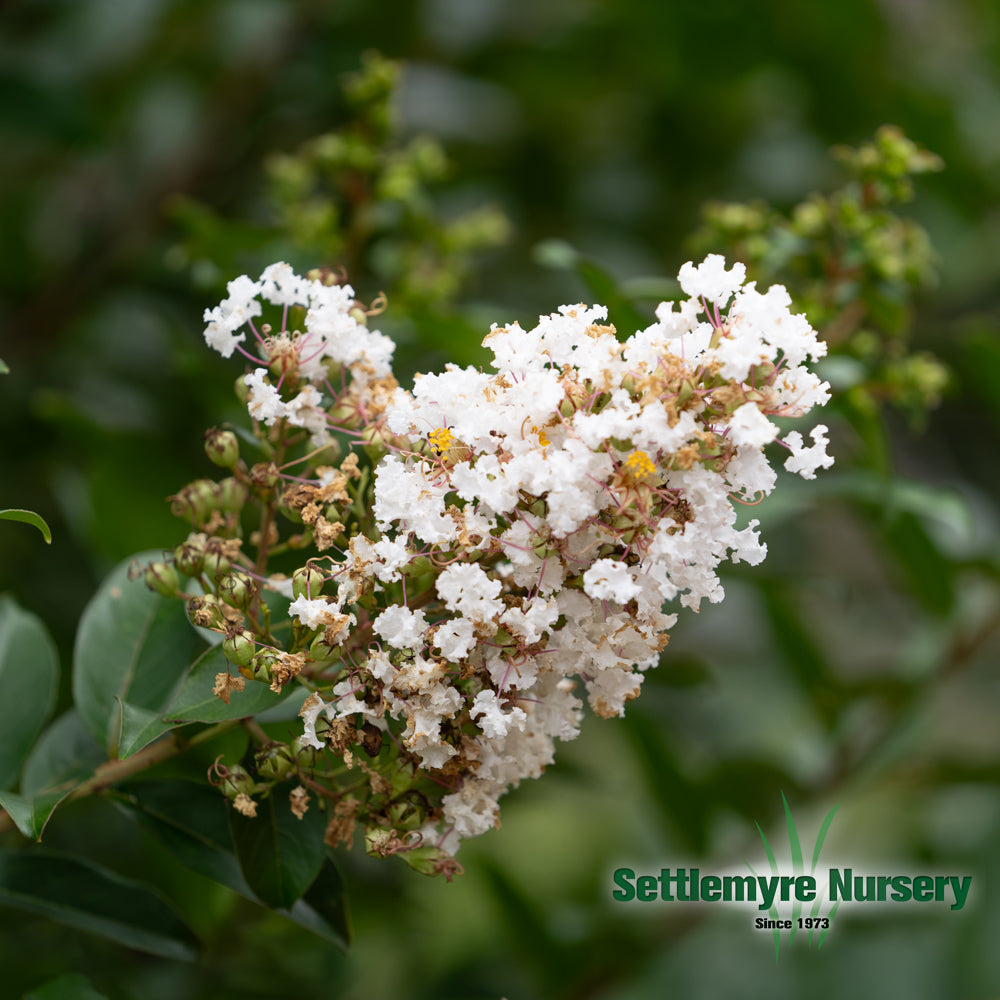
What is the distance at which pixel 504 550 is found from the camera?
93cm

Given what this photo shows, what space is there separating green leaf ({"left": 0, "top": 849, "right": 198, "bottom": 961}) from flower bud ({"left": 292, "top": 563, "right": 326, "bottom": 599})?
1.57 feet

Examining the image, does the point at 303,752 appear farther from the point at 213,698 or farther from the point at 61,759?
the point at 61,759

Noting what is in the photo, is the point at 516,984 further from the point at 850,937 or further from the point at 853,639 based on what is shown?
the point at 853,639

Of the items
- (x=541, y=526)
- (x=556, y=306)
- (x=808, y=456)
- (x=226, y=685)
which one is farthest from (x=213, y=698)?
(x=556, y=306)

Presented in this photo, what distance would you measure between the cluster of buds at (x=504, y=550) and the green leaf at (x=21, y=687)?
32 centimetres

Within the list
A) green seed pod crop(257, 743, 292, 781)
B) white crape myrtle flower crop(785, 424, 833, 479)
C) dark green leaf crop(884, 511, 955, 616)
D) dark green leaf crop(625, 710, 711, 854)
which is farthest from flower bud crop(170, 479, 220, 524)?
dark green leaf crop(884, 511, 955, 616)

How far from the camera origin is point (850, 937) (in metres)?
Result: 2.31

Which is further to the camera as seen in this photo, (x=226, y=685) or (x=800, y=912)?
(x=800, y=912)

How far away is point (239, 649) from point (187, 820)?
305mm

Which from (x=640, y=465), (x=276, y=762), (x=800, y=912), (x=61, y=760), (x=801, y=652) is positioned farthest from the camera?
(x=801, y=652)

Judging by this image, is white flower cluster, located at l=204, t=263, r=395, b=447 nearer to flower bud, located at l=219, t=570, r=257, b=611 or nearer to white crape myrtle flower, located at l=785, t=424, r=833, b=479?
flower bud, located at l=219, t=570, r=257, b=611

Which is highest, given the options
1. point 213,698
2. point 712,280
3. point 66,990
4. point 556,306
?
point 556,306

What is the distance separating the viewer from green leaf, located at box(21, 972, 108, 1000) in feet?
3.52

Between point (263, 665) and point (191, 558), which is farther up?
point (191, 558)
